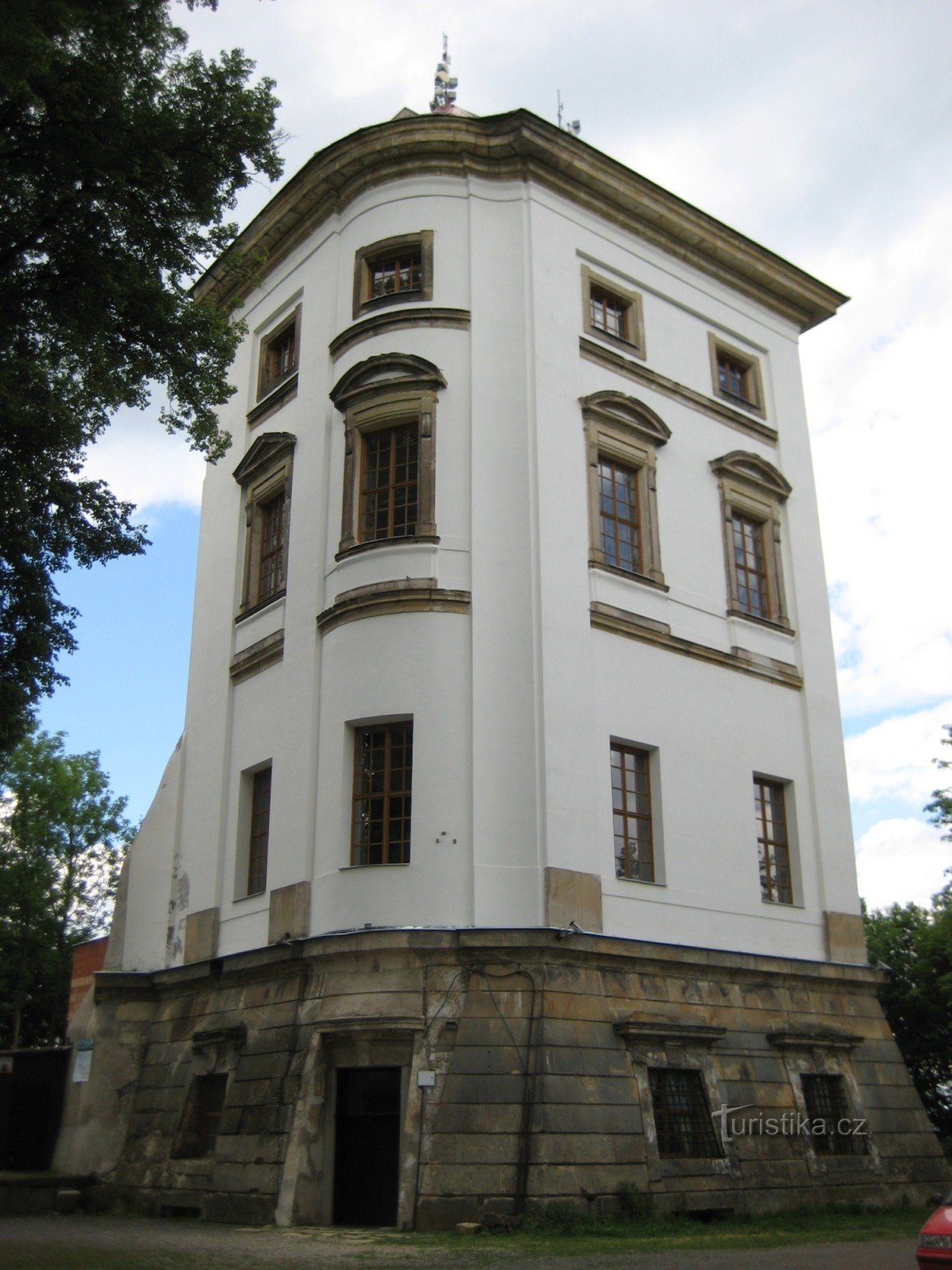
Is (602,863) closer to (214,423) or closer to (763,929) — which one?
(763,929)

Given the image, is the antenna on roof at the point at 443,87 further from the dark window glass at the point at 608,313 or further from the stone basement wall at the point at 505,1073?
the stone basement wall at the point at 505,1073

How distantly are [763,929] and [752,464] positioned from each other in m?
8.27

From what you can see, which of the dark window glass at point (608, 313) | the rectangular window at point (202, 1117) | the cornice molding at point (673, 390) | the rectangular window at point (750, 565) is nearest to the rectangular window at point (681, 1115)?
the rectangular window at point (202, 1117)

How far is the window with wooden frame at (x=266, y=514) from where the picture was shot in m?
21.5

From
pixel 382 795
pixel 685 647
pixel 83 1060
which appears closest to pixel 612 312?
pixel 685 647

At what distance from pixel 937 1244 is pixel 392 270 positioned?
16212 millimetres

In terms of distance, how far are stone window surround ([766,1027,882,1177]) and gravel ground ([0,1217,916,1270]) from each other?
331 centimetres

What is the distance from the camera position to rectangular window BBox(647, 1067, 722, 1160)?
16.4 m

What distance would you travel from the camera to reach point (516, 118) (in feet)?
67.1

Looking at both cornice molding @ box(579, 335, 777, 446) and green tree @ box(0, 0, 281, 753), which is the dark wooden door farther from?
cornice molding @ box(579, 335, 777, 446)

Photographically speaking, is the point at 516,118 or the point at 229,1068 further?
the point at 516,118

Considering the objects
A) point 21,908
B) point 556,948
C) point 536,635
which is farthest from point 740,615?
point 21,908

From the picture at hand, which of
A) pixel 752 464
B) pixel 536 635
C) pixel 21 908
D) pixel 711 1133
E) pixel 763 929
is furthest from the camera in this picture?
pixel 21 908

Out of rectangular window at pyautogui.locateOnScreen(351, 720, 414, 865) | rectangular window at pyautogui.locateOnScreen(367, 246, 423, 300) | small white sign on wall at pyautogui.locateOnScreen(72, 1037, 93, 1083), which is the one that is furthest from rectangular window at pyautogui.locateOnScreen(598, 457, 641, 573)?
small white sign on wall at pyautogui.locateOnScreen(72, 1037, 93, 1083)
